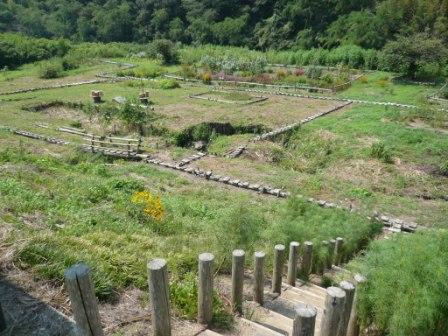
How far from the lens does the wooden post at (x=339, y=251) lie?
748 cm

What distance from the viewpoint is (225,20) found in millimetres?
57062

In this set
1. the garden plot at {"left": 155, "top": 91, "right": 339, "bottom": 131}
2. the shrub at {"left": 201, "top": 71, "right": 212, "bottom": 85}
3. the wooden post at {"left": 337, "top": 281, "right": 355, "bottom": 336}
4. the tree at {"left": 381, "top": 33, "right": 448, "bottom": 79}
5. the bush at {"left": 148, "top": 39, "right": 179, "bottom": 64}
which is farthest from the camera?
the bush at {"left": 148, "top": 39, "right": 179, "bottom": 64}

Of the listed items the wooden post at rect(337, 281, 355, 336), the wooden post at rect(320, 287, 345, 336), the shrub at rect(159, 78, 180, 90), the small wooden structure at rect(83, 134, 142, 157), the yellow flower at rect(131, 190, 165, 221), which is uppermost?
the wooden post at rect(320, 287, 345, 336)

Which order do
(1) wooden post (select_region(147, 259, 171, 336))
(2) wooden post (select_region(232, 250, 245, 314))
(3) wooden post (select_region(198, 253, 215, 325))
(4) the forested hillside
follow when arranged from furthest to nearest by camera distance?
(4) the forested hillside < (2) wooden post (select_region(232, 250, 245, 314)) < (3) wooden post (select_region(198, 253, 215, 325)) < (1) wooden post (select_region(147, 259, 171, 336))

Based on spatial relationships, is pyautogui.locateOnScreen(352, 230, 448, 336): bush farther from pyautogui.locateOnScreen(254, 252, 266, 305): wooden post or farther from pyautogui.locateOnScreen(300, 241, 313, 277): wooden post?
pyautogui.locateOnScreen(300, 241, 313, 277): wooden post

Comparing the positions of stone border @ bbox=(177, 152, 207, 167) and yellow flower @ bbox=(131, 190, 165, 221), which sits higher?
yellow flower @ bbox=(131, 190, 165, 221)

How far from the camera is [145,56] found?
148 feet

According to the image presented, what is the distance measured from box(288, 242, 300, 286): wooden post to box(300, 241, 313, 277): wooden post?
0.50 metres

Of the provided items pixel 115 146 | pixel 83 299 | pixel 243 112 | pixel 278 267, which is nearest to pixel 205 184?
pixel 115 146

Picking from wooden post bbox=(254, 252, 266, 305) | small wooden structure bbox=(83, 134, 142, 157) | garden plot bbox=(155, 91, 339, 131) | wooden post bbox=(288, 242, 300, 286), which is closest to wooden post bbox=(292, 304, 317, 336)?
wooden post bbox=(254, 252, 266, 305)

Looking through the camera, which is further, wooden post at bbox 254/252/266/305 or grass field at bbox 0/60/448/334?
grass field at bbox 0/60/448/334

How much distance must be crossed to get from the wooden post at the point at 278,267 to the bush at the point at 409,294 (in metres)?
1.06

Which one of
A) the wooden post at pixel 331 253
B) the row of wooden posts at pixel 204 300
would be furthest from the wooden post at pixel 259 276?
the wooden post at pixel 331 253

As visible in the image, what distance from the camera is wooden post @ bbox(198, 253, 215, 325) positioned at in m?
3.57
